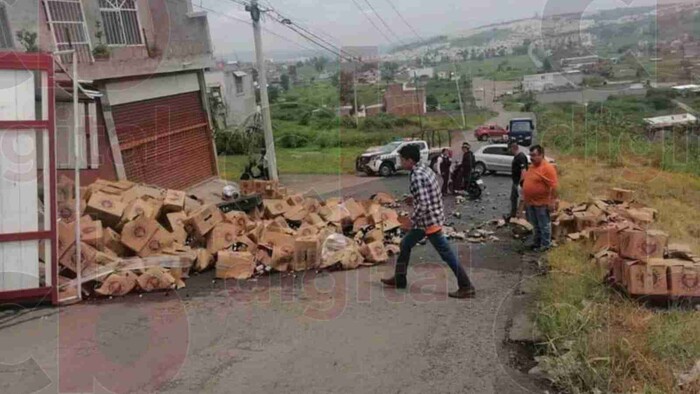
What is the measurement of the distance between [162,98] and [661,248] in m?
14.3

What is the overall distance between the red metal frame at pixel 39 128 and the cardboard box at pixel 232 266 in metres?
2.03

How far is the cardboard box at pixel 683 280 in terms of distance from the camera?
6004 mm

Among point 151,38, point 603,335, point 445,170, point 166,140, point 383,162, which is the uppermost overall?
point 151,38

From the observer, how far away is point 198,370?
5.14 metres

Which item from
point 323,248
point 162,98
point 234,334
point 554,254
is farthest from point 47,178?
point 162,98

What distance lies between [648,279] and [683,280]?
0.31 metres

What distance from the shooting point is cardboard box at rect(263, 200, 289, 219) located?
1132 centimetres

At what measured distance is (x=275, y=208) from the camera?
11469mm

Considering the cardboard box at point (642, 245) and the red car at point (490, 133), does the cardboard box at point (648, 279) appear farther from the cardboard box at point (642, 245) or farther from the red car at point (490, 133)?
the red car at point (490, 133)

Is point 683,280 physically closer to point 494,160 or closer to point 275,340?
point 275,340

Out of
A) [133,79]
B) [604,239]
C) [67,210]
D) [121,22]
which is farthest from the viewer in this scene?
[121,22]

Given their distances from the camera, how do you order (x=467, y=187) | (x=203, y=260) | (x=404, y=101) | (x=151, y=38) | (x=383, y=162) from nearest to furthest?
(x=203, y=260) < (x=151, y=38) < (x=467, y=187) < (x=383, y=162) < (x=404, y=101)

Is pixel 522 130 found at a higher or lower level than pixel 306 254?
lower

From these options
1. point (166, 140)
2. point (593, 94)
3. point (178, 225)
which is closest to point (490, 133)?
point (593, 94)
